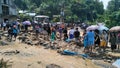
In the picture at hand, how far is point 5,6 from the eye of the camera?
4828 cm

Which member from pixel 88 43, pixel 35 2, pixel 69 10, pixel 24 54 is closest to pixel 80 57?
pixel 88 43

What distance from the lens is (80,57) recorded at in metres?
16.3

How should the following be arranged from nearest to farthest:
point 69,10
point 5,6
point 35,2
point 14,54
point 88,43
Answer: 1. point 14,54
2. point 88,43
3. point 5,6
4. point 69,10
5. point 35,2

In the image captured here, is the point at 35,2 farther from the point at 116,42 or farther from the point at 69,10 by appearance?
the point at 116,42

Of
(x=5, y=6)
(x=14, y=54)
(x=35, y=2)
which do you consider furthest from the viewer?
(x=35, y=2)

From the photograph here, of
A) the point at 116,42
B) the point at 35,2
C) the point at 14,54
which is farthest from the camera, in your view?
the point at 35,2

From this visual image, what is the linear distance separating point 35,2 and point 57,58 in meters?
72.4

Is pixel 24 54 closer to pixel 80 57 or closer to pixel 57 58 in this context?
pixel 57 58

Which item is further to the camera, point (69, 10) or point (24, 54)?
point (69, 10)

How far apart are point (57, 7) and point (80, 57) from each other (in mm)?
56206

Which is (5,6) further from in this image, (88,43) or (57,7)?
(88,43)

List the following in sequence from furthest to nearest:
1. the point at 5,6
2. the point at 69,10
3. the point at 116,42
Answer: the point at 69,10 → the point at 5,6 → the point at 116,42

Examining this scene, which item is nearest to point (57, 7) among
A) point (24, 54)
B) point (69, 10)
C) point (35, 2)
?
point (69, 10)

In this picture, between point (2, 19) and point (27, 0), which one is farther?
point (27, 0)
